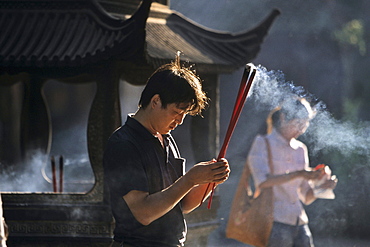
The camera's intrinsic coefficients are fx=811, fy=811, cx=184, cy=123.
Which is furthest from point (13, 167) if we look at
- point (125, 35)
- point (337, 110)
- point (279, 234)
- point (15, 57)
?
point (337, 110)

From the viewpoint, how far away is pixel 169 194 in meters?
3.50

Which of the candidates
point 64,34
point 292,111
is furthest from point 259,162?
point 64,34

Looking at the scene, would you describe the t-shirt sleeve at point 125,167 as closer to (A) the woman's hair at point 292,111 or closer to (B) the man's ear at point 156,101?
(B) the man's ear at point 156,101

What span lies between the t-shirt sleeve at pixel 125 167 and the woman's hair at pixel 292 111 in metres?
2.82

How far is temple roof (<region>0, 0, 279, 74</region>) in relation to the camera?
607 centimetres

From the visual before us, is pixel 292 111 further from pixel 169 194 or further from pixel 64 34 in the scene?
pixel 169 194

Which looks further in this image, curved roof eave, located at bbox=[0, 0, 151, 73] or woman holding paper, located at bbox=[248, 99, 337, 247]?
woman holding paper, located at bbox=[248, 99, 337, 247]

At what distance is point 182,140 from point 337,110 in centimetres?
374

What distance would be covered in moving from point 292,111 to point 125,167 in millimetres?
3053

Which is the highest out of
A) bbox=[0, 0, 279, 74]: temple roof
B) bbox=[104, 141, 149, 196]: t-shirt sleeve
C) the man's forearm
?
bbox=[0, 0, 279, 74]: temple roof

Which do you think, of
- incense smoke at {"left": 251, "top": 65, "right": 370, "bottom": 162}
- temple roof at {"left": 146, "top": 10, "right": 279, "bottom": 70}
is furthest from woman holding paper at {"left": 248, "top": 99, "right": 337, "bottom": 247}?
temple roof at {"left": 146, "top": 10, "right": 279, "bottom": 70}

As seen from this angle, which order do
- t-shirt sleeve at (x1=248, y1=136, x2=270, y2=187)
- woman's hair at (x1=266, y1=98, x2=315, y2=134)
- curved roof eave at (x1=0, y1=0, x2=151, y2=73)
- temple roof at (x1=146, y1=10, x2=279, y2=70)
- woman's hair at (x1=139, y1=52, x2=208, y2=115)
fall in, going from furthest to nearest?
temple roof at (x1=146, y1=10, x2=279, y2=70)
t-shirt sleeve at (x1=248, y1=136, x2=270, y2=187)
woman's hair at (x1=266, y1=98, x2=315, y2=134)
curved roof eave at (x1=0, y1=0, x2=151, y2=73)
woman's hair at (x1=139, y1=52, x2=208, y2=115)

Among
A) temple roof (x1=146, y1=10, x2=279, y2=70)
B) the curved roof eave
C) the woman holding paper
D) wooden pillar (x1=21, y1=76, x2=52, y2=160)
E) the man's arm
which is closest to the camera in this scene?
the man's arm

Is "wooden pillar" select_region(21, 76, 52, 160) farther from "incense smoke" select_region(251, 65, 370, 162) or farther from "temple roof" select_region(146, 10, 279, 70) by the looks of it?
"incense smoke" select_region(251, 65, 370, 162)
